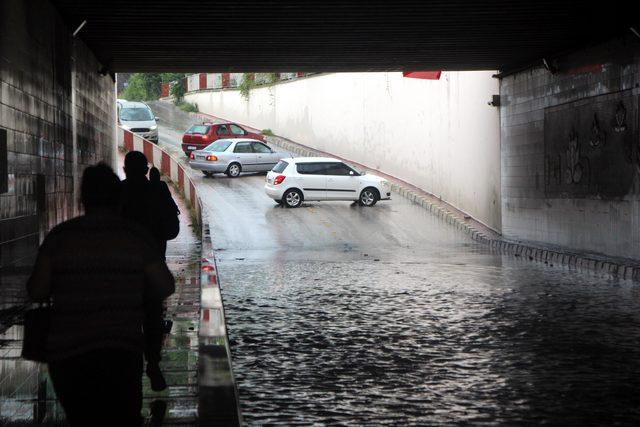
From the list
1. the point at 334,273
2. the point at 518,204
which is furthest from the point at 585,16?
the point at 518,204

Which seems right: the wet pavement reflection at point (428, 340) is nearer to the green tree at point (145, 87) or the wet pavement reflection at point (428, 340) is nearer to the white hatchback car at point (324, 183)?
the white hatchback car at point (324, 183)

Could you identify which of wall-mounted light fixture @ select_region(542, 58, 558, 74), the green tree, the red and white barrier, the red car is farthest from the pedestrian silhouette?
the green tree

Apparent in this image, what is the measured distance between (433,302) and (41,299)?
30.3 ft

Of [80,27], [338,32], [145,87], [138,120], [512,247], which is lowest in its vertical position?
[512,247]

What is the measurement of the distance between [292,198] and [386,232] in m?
5.72

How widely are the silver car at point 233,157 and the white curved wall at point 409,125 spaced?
4165mm

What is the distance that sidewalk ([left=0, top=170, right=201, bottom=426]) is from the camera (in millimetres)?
6547

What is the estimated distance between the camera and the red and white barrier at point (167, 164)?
96.4ft

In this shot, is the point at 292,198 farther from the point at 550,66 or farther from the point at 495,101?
the point at 550,66

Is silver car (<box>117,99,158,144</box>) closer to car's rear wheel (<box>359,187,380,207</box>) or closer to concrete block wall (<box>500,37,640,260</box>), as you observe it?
car's rear wheel (<box>359,187,380,207</box>)

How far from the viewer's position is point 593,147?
2005 cm

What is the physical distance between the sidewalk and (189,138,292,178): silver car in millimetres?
25439

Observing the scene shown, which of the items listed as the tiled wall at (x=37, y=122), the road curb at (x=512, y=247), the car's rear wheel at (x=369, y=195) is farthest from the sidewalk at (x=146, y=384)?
the car's rear wheel at (x=369, y=195)

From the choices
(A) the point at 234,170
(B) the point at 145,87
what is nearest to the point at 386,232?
(A) the point at 234,170
